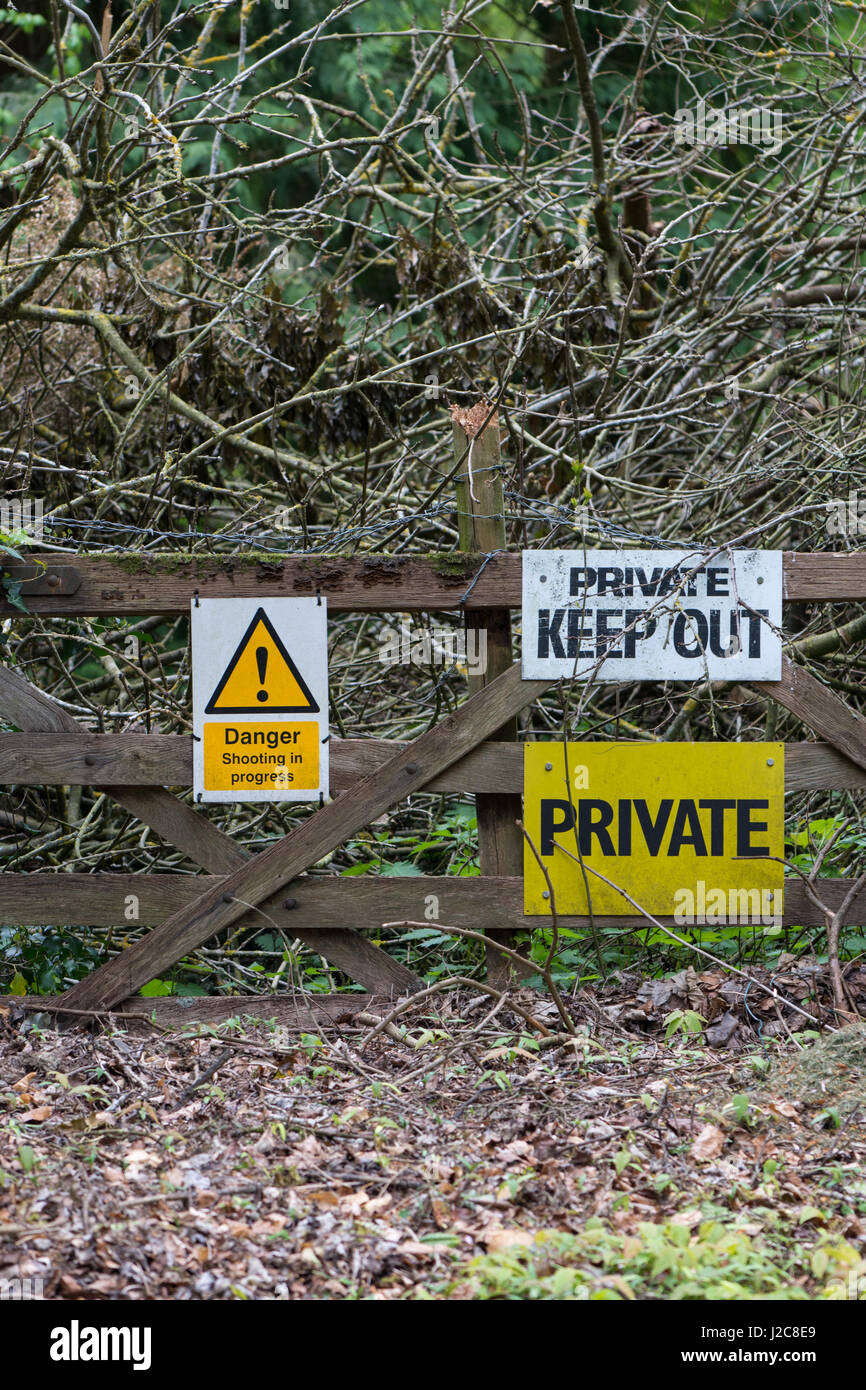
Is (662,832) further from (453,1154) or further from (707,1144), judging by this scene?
(453,1154)

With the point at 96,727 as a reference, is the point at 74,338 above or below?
above

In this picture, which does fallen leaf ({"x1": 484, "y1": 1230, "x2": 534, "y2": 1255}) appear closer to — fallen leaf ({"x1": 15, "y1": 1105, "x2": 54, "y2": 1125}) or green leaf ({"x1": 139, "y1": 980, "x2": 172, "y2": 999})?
fallen leaf ({"x1": 15, "y1": 1105, "x2": 54, "y2": 1125})

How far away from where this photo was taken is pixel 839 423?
627cm

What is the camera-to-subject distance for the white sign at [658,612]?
4609 mm

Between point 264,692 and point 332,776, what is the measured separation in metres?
0.42

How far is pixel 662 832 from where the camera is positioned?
4656 millimetres

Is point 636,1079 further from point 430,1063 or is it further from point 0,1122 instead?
point 0,1122

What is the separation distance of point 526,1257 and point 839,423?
473 cm

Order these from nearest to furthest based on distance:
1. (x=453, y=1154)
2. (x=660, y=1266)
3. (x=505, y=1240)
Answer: (x=660, y=1266) < (x=505, y=1240) < (x=453, y=1154)

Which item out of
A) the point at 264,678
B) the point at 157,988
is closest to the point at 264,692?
the point at 264,678

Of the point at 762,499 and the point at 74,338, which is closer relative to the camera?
the point at 762,499

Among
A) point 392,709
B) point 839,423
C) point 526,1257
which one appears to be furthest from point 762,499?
point 526,1257

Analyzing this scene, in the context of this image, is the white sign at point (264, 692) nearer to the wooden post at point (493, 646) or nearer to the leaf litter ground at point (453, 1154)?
the wooden post at point (493, 646)

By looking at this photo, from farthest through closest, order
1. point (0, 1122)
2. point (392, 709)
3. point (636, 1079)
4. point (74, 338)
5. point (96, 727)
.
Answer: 1. point (74, 338)
2. point (392, 709)
3. point (96, 727)
4. point (636, 1079)
5. point (0, 1122)
